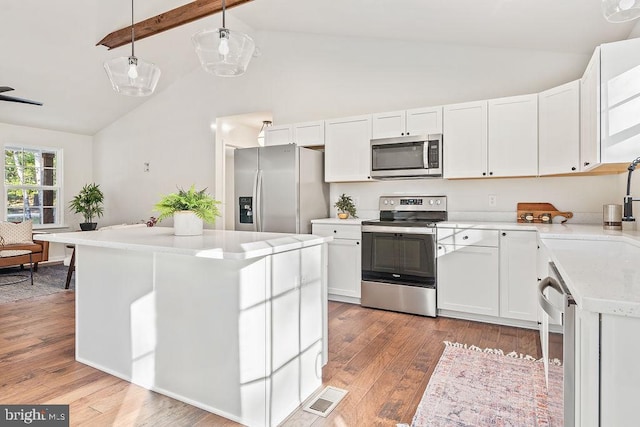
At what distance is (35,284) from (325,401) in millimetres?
4819

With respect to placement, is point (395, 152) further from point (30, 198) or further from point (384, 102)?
point (30, 198)

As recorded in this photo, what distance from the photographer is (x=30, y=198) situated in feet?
22.1

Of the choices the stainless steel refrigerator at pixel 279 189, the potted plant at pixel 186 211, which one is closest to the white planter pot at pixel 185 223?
the potted plant at pixel 186 211

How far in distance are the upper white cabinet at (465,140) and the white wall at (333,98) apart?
1.14 ft

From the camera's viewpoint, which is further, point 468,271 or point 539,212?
point 539,212

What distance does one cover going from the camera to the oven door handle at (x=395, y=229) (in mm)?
3561

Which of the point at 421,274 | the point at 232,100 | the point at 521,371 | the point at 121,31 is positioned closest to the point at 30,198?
the point at 121,31

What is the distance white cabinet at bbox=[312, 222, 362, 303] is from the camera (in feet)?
13.2

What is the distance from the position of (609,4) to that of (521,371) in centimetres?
208

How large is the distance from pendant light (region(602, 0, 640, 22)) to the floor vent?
2325 mm

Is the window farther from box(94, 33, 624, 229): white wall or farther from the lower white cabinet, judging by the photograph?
the lower white cabinet

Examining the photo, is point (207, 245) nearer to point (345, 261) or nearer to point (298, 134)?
point (345, 261)

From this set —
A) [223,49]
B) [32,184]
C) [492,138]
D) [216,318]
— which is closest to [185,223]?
[216,318]

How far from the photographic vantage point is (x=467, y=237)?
135 inches
